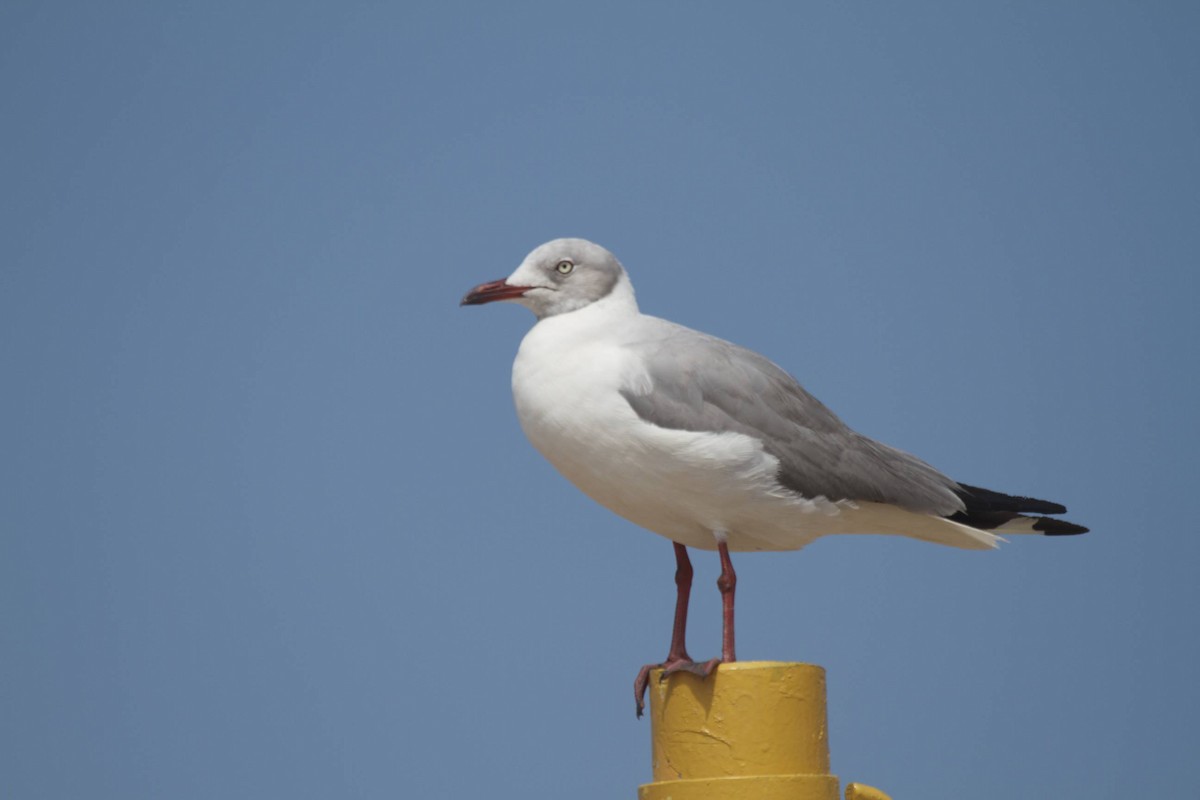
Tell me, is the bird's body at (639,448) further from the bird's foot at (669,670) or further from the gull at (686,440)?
the bird's foot at (669,670)

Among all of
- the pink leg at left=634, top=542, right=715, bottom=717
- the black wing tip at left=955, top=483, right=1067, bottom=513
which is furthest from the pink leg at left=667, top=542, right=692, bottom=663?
the black wing tip at left=955, top=483, right=1067, bottom=513

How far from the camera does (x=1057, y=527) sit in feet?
18.0

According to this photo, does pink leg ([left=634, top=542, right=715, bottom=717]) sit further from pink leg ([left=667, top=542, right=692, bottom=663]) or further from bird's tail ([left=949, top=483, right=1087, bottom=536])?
bird's tail ([left=949, top=483, right=1087, bottom=536])

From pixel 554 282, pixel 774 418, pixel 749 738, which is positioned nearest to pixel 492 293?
pixel 554 282

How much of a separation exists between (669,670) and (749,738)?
0.38 metres

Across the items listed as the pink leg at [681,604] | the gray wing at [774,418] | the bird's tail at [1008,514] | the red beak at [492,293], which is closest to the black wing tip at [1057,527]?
the bird's tail at [1008,514]

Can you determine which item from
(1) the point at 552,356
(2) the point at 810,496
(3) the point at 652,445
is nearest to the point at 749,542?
(2) the point at 810,496

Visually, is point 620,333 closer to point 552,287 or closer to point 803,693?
point 552,287

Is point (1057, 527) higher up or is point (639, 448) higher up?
point (639, 448)

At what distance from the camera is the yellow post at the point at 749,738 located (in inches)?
166

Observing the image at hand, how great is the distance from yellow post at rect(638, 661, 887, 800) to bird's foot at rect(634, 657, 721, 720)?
0.03m

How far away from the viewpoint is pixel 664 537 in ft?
16.6

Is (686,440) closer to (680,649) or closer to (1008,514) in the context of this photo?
(680,649)

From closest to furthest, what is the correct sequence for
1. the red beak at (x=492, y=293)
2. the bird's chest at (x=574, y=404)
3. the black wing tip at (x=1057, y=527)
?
the bird's chest at (x=574, y=404) < the red beak at (x=492, y=293) < the black wing tip at (x=1057, y=527)
